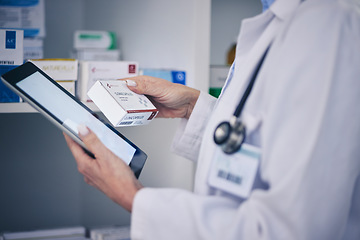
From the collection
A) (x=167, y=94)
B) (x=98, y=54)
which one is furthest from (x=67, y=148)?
(x=167, y=94)

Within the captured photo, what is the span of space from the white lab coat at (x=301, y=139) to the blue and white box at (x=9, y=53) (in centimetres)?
56

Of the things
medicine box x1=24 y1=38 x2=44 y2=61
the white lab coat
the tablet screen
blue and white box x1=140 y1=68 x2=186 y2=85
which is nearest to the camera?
the white lab coat

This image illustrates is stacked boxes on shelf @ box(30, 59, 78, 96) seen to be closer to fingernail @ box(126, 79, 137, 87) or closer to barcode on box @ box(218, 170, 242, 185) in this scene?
fingernail @ box(126, 79, 137, 87)

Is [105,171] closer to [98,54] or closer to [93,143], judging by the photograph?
[93,143]

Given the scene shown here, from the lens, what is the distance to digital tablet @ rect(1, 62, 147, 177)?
762 millimetres

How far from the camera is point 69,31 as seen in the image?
1.58m

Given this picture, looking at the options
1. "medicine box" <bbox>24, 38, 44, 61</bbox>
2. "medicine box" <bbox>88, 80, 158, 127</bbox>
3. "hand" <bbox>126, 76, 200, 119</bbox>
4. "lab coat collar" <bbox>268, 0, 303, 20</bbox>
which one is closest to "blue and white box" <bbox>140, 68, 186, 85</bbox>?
"hand" <bbox>126, 76, 200, 119</bbox>

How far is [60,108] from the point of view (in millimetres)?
794

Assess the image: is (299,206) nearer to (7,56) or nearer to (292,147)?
(292,147)

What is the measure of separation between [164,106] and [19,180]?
2.47 feet

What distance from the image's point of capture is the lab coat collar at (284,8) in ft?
2.17

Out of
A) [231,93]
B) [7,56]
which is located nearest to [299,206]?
[231,93]

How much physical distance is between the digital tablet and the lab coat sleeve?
0.55 feet

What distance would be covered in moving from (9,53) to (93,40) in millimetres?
431
